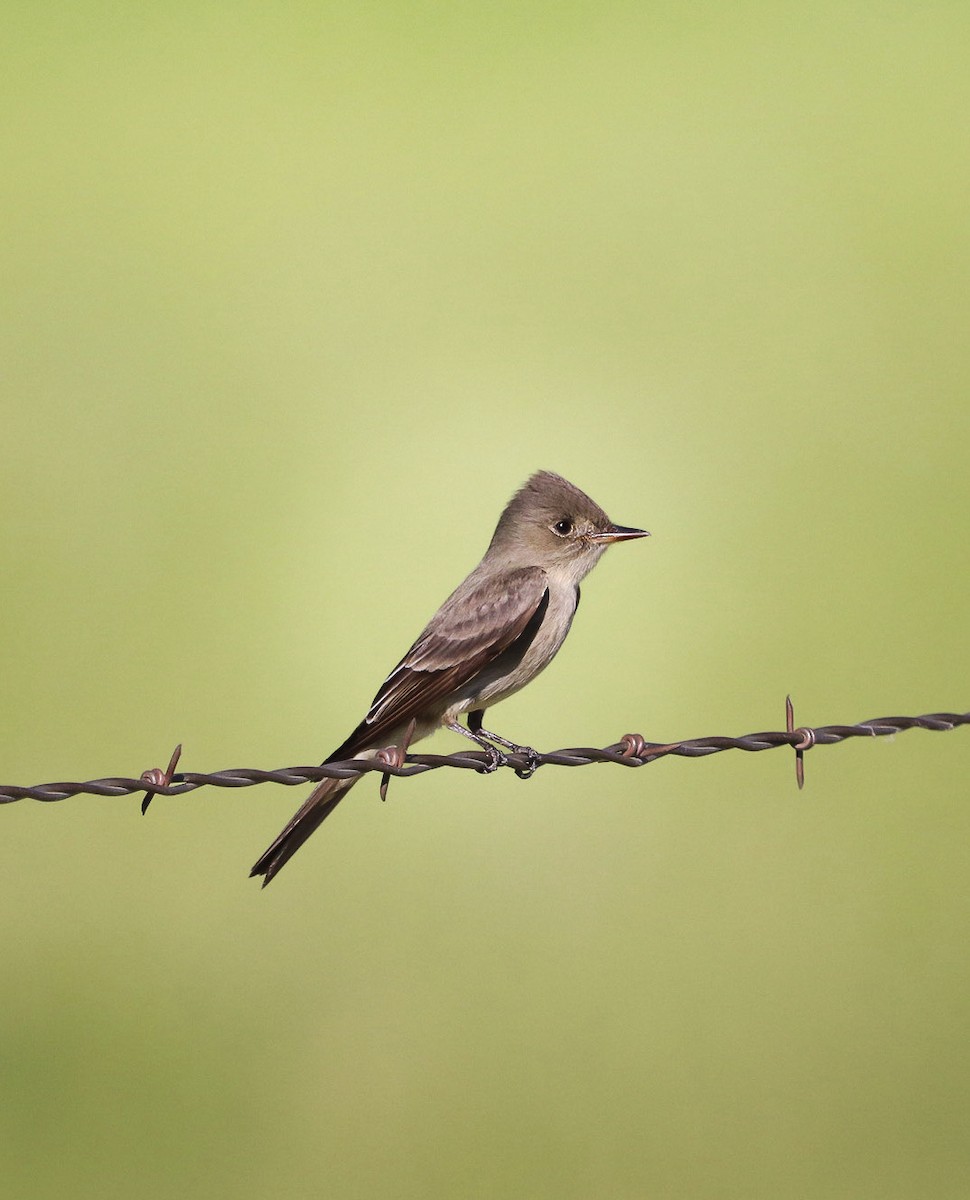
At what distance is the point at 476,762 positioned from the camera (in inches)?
139

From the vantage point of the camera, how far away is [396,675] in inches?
177

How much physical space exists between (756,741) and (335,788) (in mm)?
1273

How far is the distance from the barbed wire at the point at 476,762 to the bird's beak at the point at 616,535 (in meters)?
1.17

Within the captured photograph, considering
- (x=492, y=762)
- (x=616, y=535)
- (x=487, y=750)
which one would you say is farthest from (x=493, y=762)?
(x=616, y=535)

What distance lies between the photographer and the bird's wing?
437 centimetres

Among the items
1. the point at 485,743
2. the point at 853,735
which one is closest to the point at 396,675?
the point at 485,743

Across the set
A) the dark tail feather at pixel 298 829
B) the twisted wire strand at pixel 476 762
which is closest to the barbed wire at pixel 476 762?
the twisted wire strand at pixel 476 762

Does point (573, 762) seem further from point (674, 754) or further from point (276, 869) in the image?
point (276, 869)

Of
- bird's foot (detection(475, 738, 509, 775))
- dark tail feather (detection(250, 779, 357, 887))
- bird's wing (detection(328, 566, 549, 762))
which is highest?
bird's wing (detection(328, 566, 549, 762))

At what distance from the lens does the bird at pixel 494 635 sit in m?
4.34

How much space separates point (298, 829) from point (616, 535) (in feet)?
5.40

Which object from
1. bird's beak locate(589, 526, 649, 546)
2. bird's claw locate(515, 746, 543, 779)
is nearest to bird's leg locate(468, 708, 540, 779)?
bird's claw locate(515, 746, 543, 779)

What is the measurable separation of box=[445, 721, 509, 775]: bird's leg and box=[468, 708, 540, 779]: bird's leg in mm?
25

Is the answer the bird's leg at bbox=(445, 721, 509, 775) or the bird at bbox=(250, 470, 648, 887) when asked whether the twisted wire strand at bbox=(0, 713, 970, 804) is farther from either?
the bird at bbox=(250, 470, 648, 887)
